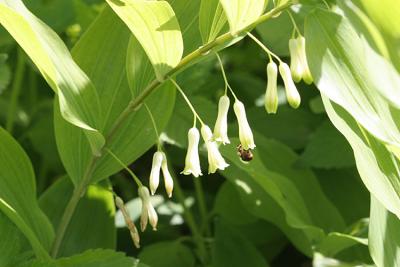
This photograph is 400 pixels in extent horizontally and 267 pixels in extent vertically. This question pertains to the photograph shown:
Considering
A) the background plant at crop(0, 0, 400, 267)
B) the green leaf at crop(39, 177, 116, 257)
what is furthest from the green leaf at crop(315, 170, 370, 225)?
the green leaf at crop(39, 177, 116, 257)

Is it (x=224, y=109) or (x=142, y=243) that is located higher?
(x=224, y=109)

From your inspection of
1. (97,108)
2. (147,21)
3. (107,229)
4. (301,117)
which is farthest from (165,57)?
(301,117)

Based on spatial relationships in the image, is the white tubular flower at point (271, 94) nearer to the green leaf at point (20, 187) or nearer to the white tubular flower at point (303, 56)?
the white tubular flower at point (303, 56)

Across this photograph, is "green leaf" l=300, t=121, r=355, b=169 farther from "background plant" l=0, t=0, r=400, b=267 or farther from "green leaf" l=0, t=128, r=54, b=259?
"green leaf" l=0, t=128, r=54, b=259

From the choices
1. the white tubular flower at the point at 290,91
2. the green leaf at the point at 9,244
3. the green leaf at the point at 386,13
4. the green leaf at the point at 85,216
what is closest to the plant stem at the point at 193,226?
the green leaf at the point at 85,216

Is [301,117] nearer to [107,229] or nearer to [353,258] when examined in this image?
[353,258]

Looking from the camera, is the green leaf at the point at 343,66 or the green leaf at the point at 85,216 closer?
the green leaf at the point at 343,66
